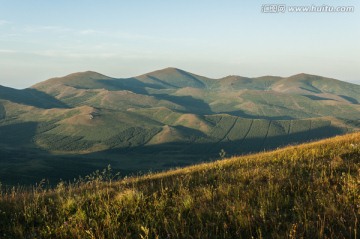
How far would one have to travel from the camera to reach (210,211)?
23.9ft

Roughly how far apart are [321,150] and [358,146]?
4.33 ft

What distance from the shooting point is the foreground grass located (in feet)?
21.5

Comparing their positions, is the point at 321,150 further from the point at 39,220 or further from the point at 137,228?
the point at 39,220

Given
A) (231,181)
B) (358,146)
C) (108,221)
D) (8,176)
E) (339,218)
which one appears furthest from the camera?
(8,176)

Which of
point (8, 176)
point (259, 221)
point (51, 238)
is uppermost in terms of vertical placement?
point (259, 221)

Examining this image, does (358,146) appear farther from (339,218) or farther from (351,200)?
(339,218)

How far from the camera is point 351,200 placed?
7418mm

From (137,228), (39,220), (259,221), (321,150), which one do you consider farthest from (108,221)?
(321,150)

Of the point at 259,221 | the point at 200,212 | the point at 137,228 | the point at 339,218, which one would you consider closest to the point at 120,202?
the point at 137,228

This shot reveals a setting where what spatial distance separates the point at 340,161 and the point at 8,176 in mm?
198464

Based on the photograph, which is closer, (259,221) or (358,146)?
(259,221)

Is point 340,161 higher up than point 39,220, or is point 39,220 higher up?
point 340,161

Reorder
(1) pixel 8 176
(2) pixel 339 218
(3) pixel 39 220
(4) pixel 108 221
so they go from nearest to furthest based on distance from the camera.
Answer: (2) pixel 339 218, (4) pixel 108 221, (3) pixel 39 220, (1) pixel 8 176

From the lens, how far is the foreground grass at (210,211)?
6539 mm
